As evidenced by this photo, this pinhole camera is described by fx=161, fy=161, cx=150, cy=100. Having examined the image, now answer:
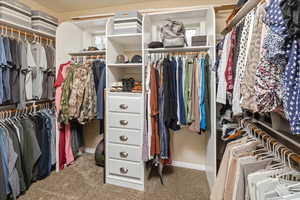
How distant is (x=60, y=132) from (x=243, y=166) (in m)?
2.20

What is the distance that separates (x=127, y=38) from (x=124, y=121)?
0.99m

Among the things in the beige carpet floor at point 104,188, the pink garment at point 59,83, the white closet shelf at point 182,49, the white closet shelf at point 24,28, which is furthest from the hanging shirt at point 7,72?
the white closet shelf at point 182,49

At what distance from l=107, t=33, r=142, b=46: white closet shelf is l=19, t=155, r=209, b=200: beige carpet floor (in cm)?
174

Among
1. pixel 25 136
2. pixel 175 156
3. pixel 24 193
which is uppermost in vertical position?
pixel 25 136

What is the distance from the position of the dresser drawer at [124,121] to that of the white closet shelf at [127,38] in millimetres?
898

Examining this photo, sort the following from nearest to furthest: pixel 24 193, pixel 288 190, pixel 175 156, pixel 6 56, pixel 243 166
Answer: pixel 288 190
pixel 243 166
pixel 6 56
pixel 24 193
pixel 175 156

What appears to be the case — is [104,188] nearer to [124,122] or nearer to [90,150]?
[124,122]

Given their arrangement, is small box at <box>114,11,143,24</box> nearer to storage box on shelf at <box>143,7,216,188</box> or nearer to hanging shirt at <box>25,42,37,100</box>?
storage box on shelf at <box>143,7,216,188</box>

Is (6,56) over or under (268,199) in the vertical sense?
over

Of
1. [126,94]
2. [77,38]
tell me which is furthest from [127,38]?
[77,38]

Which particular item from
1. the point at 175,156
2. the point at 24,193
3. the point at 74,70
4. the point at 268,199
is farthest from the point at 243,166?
the point at 24,193

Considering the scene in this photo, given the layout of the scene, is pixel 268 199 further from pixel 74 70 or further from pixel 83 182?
pixel 74 70

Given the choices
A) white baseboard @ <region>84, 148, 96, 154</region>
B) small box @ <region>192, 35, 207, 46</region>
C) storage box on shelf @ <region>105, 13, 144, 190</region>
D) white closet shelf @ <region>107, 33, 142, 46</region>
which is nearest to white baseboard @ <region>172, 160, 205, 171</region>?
storage box on shelf @ <region>105, 13, 144, 190</region>

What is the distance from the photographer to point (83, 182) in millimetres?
1961
